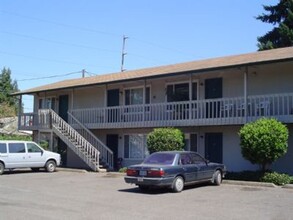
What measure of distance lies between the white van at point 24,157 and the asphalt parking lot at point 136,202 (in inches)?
232

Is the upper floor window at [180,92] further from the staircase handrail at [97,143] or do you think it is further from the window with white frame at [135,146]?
the staircase handrail at [97,143]

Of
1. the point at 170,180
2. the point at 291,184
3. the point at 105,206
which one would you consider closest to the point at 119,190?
the point at 170,180

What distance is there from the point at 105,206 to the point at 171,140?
947 cm

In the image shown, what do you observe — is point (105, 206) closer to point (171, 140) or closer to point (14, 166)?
point (171, 140)

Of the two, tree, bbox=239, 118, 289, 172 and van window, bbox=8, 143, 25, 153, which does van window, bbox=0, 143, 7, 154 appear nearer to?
van window, bbox=8, 143, 25, 153

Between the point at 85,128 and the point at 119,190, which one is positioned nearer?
the point at 119,190

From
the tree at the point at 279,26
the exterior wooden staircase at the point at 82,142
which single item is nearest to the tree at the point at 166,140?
the exterior wooden staircase at the point at 82,142

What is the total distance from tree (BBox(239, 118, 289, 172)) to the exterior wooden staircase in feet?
32.0

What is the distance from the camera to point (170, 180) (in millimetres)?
15102

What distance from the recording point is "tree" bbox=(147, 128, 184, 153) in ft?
69.4

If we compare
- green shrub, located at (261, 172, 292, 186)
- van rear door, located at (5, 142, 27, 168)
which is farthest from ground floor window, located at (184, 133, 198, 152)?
van rear door, located at (5, 142, 27, 168)

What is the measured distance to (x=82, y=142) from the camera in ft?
86.3

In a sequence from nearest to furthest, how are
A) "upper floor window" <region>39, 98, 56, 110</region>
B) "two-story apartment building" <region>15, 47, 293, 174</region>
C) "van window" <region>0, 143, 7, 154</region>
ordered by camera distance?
"two-story apartment building" <region>15, 47, 293, 174</region> → "van window" <region>0, 143, 7, 154</region> → "upper floor window" <region>39, 98, 56, 110</region>

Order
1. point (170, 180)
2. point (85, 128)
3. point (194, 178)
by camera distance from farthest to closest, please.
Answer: point (85, 128), point (194, 178), point (170, 180)
